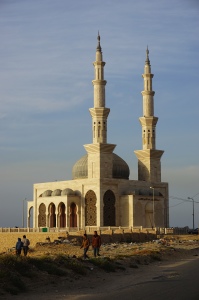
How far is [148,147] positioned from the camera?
183 feet

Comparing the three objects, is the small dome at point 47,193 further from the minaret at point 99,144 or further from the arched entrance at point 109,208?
the arched entrance at point 109,208

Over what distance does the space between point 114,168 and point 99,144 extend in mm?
5336

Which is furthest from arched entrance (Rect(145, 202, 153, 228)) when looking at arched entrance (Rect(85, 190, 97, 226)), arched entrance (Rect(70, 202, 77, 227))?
arched entrance (Rect(70, 202, 77, 227))

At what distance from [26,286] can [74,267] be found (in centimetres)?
308

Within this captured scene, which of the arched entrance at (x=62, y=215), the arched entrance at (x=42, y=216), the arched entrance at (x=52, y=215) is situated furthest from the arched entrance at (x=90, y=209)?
the arched entrance at (x=42, y=216)

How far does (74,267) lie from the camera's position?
18.1m

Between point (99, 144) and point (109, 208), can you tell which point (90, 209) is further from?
point (99, 144)

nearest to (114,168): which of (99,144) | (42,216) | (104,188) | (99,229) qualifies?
(104,188)

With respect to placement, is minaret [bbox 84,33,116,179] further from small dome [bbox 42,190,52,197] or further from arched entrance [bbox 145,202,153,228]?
small dome [bbox 42,190,52,197]

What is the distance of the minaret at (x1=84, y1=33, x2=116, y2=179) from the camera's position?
5153cm

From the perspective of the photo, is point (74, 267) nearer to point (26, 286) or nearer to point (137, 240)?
point (26, 286)

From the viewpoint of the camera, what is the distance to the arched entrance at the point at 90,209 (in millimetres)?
51781

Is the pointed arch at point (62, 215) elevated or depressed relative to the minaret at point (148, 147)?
depressed

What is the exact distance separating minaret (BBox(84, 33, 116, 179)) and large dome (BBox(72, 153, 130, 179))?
310 cm
